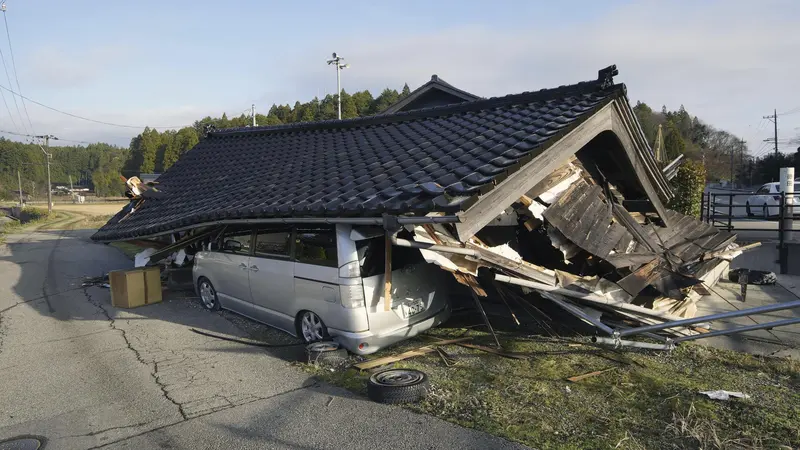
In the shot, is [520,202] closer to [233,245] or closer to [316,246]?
[316,246]

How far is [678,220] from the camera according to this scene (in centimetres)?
886

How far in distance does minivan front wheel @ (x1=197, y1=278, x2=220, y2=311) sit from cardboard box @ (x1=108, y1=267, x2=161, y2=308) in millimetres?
1123

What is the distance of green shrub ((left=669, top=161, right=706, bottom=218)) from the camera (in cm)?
1368

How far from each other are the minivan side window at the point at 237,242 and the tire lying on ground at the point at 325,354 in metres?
2.34

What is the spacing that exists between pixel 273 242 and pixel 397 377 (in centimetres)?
286

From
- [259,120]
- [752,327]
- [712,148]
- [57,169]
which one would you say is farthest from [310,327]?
Answer: [57,169]

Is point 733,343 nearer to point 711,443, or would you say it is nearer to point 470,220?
point 711,443

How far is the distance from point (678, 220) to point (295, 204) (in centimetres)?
677

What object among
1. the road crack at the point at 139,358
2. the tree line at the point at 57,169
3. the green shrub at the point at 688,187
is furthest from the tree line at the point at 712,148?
the tree line at the point at 57,169

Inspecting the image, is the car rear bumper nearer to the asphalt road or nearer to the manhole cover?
the asphalt road

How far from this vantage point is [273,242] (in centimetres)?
679

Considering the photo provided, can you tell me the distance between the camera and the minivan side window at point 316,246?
Result: 579 centimetres

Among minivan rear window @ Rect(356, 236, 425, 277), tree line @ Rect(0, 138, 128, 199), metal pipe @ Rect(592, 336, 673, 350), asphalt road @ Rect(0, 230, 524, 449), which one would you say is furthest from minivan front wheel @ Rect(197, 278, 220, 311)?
tree line @ Rect(0, 138, 128, 199)

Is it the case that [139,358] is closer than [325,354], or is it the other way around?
[325,354]
